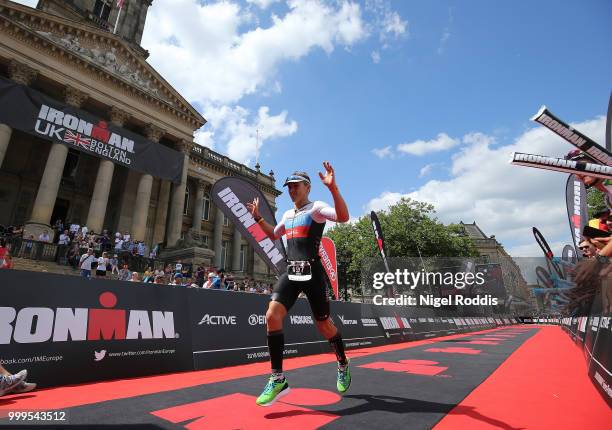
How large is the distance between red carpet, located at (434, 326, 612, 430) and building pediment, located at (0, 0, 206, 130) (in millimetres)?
29727

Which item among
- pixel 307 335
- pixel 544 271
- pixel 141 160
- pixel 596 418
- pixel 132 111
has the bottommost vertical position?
pixel 596 418

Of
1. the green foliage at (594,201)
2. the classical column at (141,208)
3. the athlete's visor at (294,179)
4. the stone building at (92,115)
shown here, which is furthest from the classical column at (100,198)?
the green foliage at (594,201)

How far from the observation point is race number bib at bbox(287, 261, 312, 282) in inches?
134

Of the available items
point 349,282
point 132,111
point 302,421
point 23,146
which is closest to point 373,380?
point 302,421

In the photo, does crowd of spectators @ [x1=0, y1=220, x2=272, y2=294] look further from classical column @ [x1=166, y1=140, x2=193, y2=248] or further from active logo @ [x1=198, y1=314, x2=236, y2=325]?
classical column @ [x1=166, y1=140, x2=193, y2=248]

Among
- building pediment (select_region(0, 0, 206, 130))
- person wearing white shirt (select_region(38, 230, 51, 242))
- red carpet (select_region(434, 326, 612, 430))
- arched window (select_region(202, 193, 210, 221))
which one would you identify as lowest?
red carpet (select_region(434, 326, 612, 430))

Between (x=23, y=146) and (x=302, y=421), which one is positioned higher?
(x=23, y=146)

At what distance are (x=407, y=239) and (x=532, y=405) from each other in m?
35.8

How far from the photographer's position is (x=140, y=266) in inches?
767

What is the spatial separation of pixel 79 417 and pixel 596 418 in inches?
182

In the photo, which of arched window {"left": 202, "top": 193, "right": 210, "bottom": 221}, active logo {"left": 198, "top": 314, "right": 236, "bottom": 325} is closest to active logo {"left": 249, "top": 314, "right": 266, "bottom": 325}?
active logo {"left": 198, "top": 314, "right": 236, "bottom": 325}

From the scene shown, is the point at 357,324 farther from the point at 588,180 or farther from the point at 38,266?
the point at 38,266

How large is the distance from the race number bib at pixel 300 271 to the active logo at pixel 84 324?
3351 millimetres

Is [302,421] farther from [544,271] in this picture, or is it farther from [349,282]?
[349,282]
